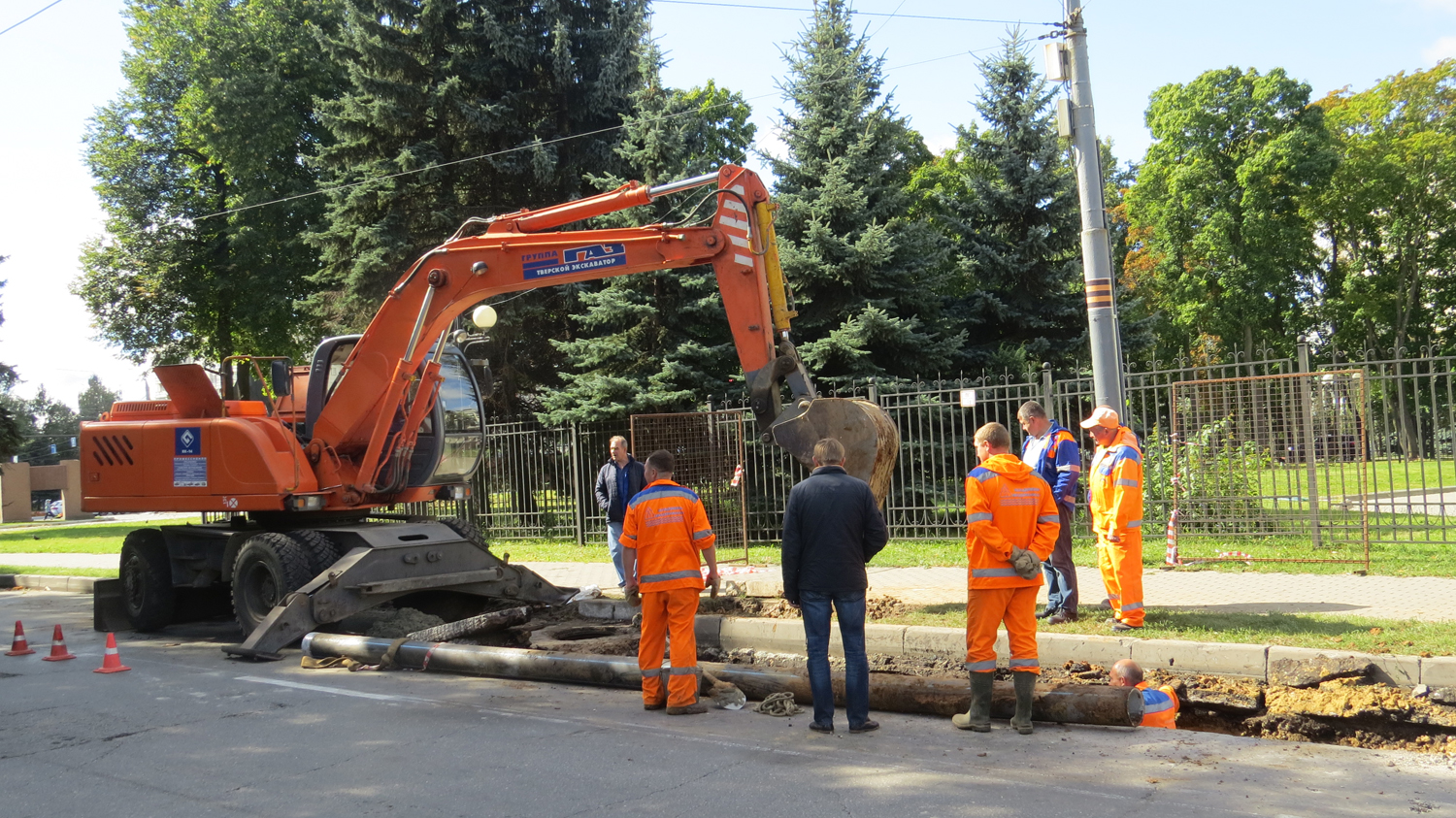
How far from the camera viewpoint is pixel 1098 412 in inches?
322

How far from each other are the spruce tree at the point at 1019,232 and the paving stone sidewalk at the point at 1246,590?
819cm

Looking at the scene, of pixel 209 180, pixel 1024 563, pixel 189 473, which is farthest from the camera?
pixel 209 180

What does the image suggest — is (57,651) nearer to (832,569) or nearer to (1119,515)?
(832,569)

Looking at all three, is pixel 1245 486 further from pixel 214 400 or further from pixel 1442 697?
pixel 214 400

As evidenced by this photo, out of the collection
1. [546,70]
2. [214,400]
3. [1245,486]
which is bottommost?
[1245,486]

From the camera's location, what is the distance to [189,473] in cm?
1045

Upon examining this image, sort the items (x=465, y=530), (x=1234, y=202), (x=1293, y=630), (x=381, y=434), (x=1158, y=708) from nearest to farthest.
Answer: (x=1158, y=708)
(x=1293, y=630)
(x=381, y=434)
(x=465, y=530)
(x=1234, y=202)

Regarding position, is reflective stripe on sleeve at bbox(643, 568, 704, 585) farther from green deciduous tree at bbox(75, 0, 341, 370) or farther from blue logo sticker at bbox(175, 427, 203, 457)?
green deciduous tree at bbox(75, 0, 341, 370)

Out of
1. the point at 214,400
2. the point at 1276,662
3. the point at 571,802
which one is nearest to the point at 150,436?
the point at 214,400

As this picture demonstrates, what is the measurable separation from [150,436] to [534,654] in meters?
5.70

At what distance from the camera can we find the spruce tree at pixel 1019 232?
743 inches

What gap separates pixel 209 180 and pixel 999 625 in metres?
32.8

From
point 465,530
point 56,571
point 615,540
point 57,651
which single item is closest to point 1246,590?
point 615,540

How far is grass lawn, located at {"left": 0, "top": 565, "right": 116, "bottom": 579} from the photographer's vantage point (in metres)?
16.6
